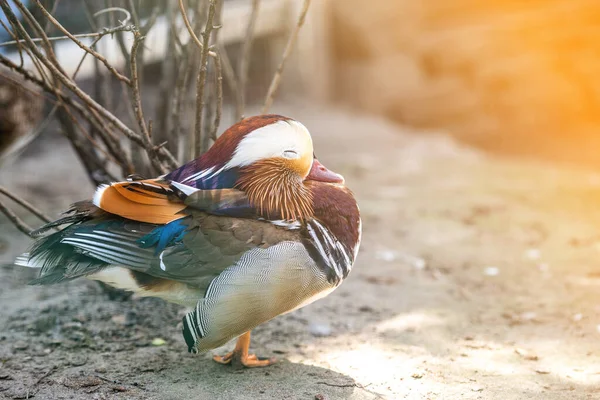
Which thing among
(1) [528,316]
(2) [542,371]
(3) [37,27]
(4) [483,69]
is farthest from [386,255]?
(4) [483,69]

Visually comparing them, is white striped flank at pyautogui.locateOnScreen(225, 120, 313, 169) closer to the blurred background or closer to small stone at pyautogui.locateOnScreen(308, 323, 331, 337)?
small stone at pyautogui.locateOnScreen(308, 323, 331, 337)

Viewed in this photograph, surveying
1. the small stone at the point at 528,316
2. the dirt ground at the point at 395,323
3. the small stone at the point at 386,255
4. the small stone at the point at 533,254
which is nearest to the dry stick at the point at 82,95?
the dirt ground at the point at 395,323

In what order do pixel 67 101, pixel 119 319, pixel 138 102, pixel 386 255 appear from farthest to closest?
pixel 386 255 → pixel 119 319 → pixel 67 101 → pixel 138 102

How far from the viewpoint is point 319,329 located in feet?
8.92

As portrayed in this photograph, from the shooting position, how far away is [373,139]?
6.34m

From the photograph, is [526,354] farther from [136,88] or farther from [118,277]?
[136,88]

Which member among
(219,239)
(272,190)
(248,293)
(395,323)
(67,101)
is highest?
(67,101)

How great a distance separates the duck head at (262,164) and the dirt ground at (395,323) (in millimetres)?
558

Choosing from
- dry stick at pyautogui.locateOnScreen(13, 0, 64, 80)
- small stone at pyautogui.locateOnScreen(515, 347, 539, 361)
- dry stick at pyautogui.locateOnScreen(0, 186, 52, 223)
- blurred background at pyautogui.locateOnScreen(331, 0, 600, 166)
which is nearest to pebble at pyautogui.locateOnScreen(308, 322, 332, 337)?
small stone at pyautogui.locateOnScreen(515, 347, 539, 361)

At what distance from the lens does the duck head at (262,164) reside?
2.11 meters

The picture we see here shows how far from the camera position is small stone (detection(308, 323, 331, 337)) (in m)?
2.69

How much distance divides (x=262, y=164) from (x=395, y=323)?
984mm

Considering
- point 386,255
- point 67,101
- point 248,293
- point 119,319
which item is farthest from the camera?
point 386,255

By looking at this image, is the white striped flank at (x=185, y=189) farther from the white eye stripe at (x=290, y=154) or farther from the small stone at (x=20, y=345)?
the small stone at (x=20, y=345)
